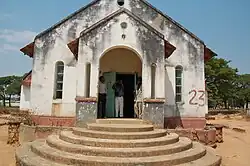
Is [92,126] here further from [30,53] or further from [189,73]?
[30,53]

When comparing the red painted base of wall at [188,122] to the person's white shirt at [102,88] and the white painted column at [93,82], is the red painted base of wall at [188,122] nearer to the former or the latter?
the person's white shirt at [102,88]

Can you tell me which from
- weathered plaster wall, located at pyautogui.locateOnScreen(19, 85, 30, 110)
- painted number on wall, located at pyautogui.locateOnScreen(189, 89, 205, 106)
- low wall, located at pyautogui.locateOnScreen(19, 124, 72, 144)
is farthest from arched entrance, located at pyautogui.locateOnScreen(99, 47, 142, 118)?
weathered plaster wall, located at pyautogui.locateOnScreen(19, 85, 30, 110)

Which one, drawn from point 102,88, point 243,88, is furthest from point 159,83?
point 243,88

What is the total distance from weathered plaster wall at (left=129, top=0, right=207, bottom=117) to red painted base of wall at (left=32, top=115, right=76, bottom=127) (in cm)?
497

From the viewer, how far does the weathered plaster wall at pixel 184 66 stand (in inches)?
482

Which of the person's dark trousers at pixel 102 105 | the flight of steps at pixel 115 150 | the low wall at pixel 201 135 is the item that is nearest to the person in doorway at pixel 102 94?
the person's dark trousers at pixel 102 105

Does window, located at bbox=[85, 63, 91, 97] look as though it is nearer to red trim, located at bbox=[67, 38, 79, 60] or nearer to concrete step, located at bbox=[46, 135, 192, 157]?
red trim, located at bbox=[67, 38, 79, 60]

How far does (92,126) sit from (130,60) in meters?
5.85

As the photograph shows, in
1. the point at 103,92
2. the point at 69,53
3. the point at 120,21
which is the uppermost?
the point at 120,21

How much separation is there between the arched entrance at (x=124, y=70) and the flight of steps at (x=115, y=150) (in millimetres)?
4971

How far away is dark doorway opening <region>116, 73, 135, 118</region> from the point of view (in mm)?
12930

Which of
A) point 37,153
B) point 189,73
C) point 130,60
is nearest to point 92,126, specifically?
point 37,153

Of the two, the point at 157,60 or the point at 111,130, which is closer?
the point at 111,130

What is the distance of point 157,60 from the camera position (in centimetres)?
1009
